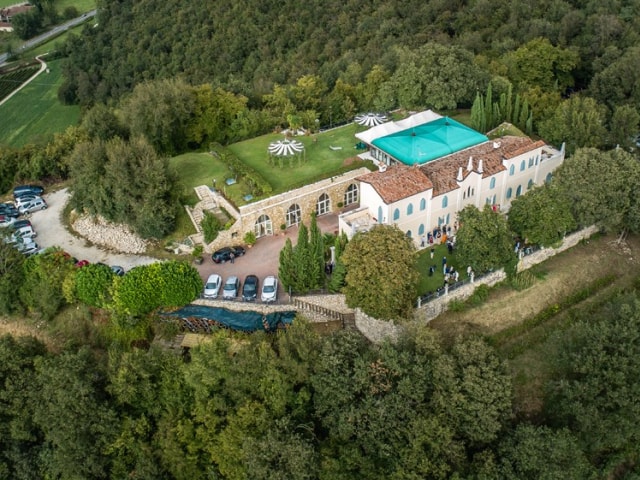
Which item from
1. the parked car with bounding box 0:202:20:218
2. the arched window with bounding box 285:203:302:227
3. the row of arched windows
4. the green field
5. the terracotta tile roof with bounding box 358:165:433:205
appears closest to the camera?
the terracotta tile roof with bounding box 358:165:433:205

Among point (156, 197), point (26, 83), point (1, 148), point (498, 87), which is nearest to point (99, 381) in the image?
point (156, 197)

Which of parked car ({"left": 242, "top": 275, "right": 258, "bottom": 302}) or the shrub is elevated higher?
the shrub

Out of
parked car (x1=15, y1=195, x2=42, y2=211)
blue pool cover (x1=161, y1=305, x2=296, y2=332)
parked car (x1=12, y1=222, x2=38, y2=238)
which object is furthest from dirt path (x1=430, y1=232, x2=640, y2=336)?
parked car (x1=15, y1=195, x2=42, y2=211)

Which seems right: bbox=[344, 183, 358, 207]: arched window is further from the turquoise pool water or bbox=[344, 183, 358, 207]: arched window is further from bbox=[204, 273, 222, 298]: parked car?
bbox=[204, 273, 222, 298]: parked car

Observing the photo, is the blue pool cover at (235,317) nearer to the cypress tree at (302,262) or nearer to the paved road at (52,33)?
the cypress tree at (302,262)

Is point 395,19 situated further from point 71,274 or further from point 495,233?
point 71,274

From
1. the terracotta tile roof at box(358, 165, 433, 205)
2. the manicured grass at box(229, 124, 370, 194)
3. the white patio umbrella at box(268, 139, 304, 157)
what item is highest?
the terracotta tile roof at box(358, 165, 433, 205)

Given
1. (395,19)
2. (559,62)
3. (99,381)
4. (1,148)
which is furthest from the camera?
(395,19)
